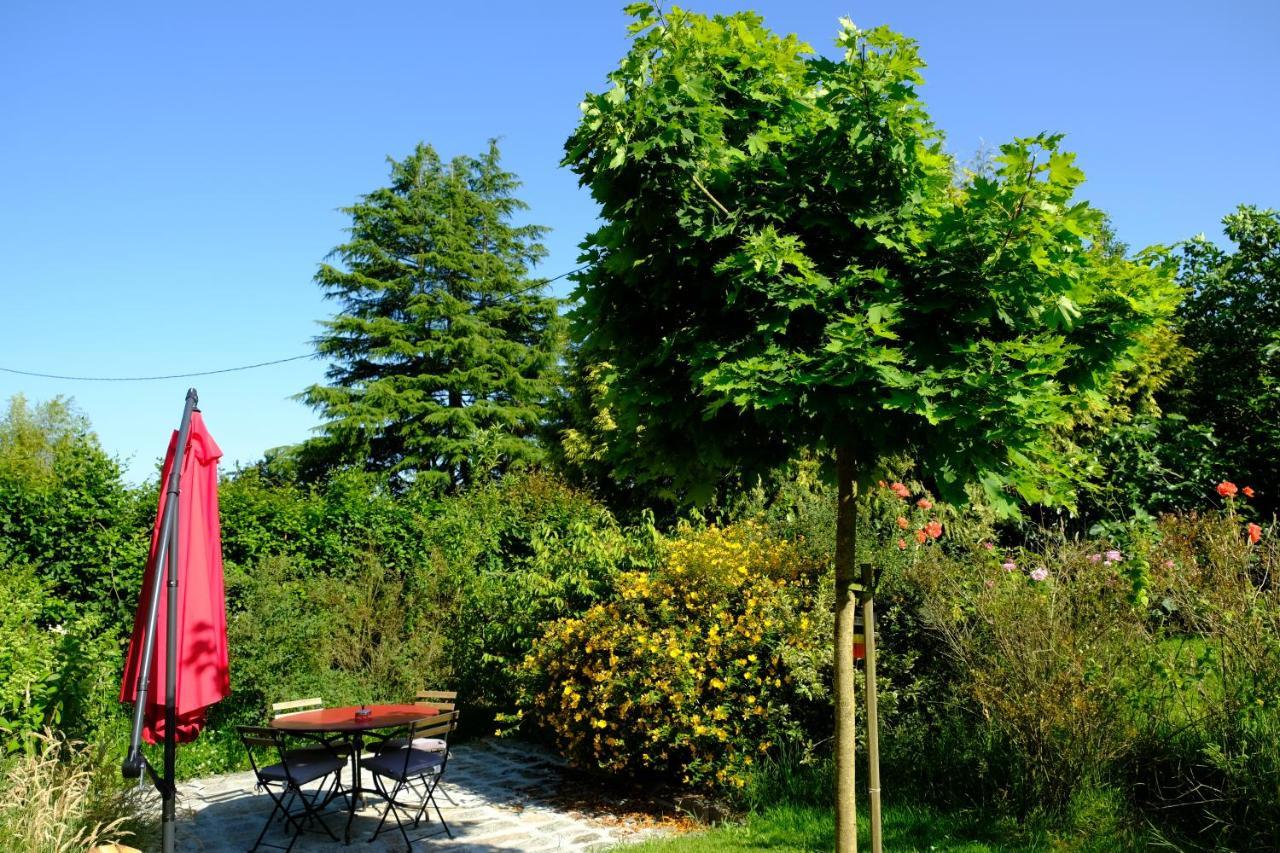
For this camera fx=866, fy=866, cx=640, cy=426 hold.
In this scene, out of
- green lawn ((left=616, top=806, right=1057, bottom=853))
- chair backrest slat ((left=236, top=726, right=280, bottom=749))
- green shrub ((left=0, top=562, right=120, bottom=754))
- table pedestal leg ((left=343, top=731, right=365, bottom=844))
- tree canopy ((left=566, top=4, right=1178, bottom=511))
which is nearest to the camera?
tree canopy ((left=566, top=4, right=1178, bottom=511))

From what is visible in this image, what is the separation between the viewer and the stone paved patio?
19.7 ft

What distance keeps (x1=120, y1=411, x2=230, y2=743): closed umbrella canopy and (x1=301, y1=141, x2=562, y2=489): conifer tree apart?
18872mm

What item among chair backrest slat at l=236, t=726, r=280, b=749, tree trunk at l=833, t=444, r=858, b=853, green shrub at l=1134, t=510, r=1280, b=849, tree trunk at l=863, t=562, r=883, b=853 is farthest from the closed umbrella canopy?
green shrub at l=1134, t=510, r=1280, b=849

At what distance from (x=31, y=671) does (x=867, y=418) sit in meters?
5.58

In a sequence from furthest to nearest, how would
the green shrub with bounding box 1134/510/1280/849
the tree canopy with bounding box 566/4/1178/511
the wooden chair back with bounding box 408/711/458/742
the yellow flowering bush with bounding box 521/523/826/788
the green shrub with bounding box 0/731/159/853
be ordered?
1. the yellow flowering bush with bounding box 521/523/826/788
2. the wooden chair back with bounding box 408/711/458/742
3. the green shrub with bounding box 1134/510/1280/849
4. the green shrub with bounding box 0/731/159/853
5. the tree canopy with bounding box 566/4/1178/511

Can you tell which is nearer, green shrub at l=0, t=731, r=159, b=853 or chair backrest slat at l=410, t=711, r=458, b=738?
green shrub at l=0, t=731, r=159, b=853

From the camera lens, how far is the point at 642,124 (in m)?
3.26

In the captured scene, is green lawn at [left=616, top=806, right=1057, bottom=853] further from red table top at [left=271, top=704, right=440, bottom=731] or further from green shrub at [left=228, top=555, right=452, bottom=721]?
green shrub at [left=228, top=555, right=452, bottom=721]

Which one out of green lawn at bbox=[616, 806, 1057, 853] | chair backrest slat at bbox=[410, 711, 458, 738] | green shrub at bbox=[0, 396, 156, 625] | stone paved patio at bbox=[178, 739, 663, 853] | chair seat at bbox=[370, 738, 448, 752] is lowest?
stone paved patio at bbox=[178, 739, 663, 853]

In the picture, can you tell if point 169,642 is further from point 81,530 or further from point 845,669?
point 81,530

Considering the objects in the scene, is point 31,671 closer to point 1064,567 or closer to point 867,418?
point 867,418

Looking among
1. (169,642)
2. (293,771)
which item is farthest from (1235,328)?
(169,642)

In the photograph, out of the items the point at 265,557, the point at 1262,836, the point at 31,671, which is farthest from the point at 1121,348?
the point at 265,557

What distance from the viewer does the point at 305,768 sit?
241 inches
